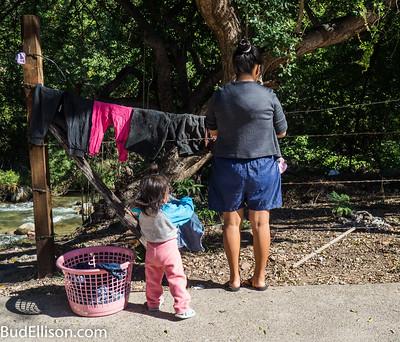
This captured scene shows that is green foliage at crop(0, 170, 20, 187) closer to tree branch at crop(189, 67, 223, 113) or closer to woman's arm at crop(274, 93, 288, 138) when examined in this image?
tree branch at crop(189, 67, 223, 113)

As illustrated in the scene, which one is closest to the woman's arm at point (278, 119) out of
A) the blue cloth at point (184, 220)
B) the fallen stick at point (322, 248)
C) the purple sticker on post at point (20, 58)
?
the blue cloth at point (184, 220)

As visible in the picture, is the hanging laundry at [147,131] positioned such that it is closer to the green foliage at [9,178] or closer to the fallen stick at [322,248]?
the fallen stick at [322,248]

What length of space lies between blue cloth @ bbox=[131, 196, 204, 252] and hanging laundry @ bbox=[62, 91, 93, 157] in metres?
0.70

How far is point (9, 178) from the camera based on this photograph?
52.5ft

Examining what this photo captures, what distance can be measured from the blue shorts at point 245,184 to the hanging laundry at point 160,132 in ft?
2.23

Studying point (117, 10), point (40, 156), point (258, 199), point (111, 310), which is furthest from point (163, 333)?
point (117, 10)

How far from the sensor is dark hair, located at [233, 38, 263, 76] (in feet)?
12.6

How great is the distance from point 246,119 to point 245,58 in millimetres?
441

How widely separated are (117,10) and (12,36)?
217cm

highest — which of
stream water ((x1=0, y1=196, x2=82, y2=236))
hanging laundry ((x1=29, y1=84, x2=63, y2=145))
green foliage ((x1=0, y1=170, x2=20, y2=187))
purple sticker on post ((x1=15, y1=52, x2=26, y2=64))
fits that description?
purple sticker on post ((x1=15, y1=52, x2=26, y2=64))

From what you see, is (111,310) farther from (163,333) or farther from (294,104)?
(294,104)

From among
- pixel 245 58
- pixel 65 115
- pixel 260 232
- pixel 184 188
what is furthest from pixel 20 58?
pixel 260 232

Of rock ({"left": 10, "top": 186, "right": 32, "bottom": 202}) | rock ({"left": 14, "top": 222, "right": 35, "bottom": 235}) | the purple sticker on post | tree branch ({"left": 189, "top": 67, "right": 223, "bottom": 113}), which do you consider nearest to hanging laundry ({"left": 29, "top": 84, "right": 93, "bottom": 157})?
the purple sticker on post

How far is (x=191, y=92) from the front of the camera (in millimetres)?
7805
